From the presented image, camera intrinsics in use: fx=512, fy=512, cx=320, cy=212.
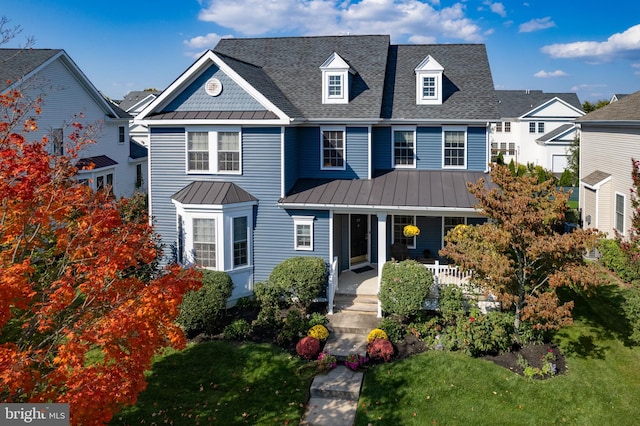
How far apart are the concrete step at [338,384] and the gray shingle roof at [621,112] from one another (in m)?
15.3

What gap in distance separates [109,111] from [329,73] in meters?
17.9

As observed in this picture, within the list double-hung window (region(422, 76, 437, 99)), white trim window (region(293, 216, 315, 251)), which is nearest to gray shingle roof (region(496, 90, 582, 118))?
double-hung window (region(422, 76, 437, 99))

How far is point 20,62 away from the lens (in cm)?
2525

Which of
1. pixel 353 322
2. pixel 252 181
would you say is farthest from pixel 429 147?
pixel 353 322

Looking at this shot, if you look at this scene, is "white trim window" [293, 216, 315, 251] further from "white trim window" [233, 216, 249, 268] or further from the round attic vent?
the round attic vent

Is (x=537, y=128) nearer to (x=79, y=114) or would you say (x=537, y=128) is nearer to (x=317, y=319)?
(x=79, y=114)

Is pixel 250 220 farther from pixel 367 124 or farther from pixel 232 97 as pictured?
pixel 367 124

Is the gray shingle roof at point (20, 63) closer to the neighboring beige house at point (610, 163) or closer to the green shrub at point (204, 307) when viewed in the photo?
the green shrub at point (204, 307)

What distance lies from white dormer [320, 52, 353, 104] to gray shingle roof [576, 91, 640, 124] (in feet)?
37.0

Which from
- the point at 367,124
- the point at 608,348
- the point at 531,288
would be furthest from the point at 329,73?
the point at 608,348

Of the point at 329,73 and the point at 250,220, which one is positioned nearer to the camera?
the point at 250,220

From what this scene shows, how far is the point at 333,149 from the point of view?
64.4ft

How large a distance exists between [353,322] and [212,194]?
253 inches

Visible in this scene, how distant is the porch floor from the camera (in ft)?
57.7
